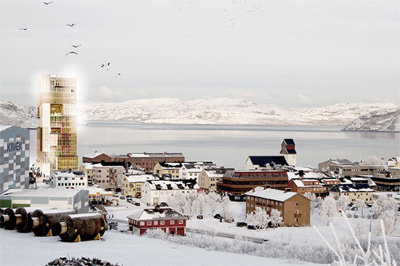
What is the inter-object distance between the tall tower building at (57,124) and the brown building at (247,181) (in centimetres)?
3543

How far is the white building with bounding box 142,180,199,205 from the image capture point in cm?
5244

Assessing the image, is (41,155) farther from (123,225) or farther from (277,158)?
(123,225)

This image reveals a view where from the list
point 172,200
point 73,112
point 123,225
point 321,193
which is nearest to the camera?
point 123,225

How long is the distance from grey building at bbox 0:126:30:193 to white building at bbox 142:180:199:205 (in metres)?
11.9

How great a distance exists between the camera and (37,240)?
23.6 m

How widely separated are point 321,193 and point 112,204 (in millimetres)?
21773

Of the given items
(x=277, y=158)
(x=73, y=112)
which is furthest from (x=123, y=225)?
(x=73, y=112)

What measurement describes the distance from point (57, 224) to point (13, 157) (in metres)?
20.1

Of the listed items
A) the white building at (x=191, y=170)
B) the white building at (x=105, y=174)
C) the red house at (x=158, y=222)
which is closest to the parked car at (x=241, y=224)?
the red house at (x=158, y=222)

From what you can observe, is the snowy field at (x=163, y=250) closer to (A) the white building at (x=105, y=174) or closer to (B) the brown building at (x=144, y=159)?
(A) the white building at (x=105, y=174)

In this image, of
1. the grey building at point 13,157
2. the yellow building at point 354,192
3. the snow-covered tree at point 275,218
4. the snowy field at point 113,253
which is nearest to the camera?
the snowy field at point 113,253

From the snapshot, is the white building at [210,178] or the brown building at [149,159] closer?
the white building at [210,178]

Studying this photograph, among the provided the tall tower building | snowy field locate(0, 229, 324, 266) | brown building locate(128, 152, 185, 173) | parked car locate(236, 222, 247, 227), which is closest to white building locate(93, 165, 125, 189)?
brown building locate(128, 152, 185, 173)

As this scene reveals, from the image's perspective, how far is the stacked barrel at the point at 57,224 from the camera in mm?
23859
